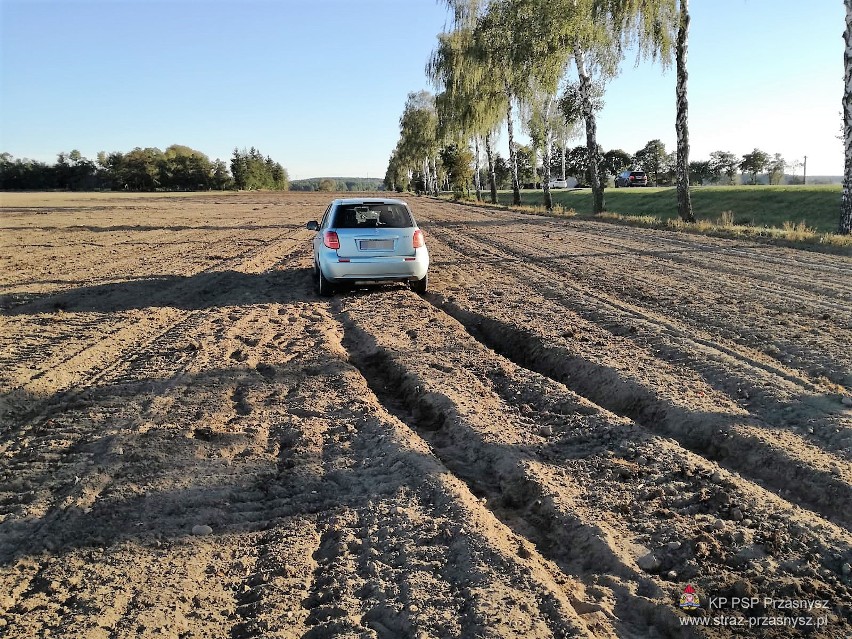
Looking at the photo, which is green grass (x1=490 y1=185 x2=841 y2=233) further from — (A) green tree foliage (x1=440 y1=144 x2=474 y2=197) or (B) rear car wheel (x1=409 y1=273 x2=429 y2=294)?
(B) rear car wheel (x1=409 y1=273 x2=429 y2=294)

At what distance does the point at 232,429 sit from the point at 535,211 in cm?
3045

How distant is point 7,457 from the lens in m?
4.07

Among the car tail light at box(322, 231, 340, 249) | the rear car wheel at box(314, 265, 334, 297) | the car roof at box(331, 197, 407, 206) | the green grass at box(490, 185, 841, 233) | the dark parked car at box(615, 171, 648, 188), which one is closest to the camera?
the car tail light at box(322, 231, 340, 249)

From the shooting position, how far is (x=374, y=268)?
986cm

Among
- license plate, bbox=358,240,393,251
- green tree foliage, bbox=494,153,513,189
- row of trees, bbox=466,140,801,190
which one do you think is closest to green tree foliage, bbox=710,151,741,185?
row of trees, bbox=466,140,801,190

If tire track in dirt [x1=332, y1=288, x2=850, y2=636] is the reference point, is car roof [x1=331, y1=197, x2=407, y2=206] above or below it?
above

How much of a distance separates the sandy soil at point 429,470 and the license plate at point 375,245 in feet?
5.66

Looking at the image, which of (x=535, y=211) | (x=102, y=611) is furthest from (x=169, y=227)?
(x=102, y=611)

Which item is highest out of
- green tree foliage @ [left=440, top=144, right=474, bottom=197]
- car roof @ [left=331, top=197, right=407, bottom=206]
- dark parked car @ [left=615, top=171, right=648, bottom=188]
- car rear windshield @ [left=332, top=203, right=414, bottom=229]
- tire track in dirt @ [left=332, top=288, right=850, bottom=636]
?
green tree foliage @ [left=440, top=144, right=474, bottom=197]

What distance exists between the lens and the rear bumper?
32.0 feet

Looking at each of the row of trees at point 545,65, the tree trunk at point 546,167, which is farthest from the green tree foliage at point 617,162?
the tree trunk at point 546,167

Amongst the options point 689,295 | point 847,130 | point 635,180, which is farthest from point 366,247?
point 635,180

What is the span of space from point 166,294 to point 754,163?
359 ft

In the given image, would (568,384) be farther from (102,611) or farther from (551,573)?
(102,611)
